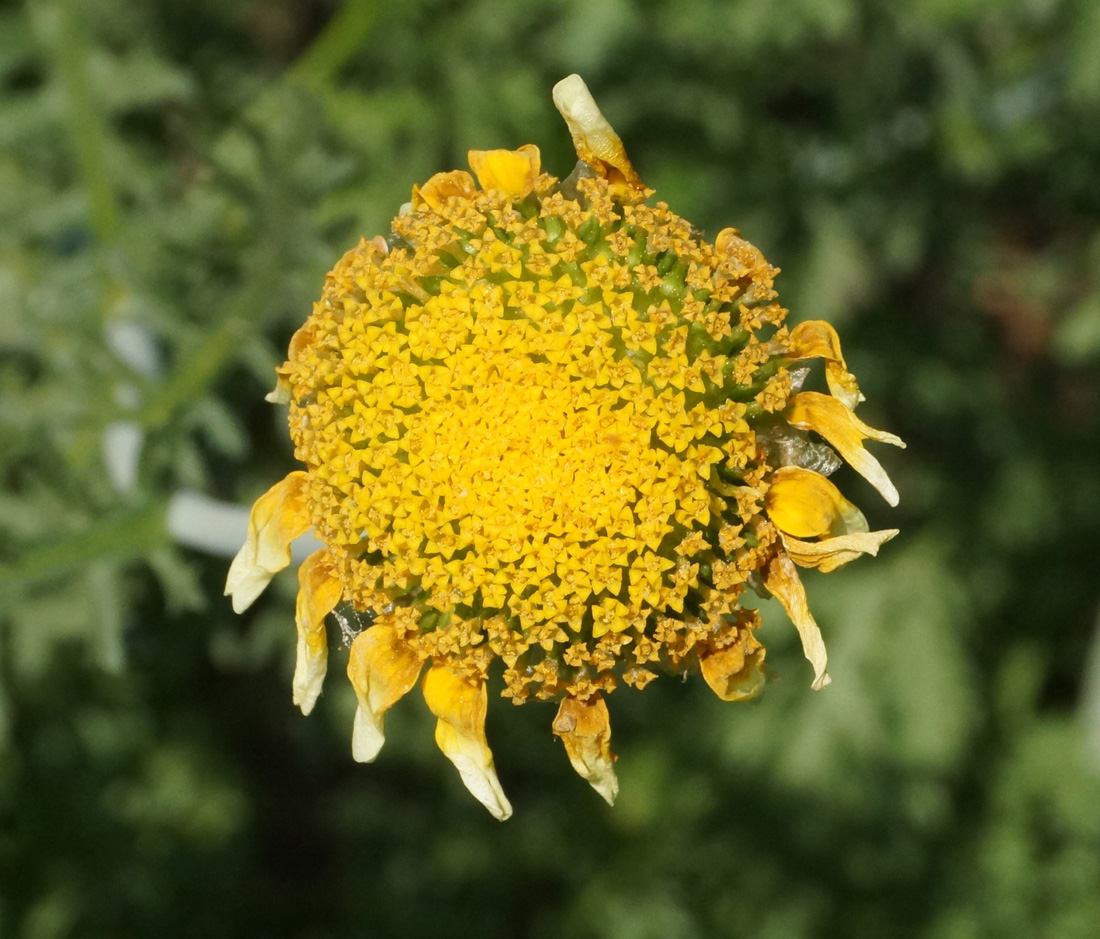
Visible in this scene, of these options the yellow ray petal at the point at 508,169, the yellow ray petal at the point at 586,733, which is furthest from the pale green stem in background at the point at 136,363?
the yellow ray petal at the point at 508,169

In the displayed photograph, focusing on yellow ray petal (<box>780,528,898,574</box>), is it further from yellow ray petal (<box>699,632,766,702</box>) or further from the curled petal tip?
the curled petal tip

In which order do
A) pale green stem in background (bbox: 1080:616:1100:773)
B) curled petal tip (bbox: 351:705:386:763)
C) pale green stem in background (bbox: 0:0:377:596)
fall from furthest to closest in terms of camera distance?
pale green stem in background (bbox: 1080:616:1100:773)
pale green stem in background (bbox: 0:0:377:596)
curled petal tip (bbox: 351:705:386:763)

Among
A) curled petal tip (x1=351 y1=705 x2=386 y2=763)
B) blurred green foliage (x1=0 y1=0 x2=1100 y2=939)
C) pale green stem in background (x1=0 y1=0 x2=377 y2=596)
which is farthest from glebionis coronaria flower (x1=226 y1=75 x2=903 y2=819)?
blurred green foliage (x1=0 y1=0 x2=1100 y2=939)

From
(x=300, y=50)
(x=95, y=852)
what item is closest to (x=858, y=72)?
(x=300, y=50)

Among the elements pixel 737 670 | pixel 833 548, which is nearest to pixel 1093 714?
pixel 737 670

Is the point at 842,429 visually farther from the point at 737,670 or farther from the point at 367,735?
the point at 367,735

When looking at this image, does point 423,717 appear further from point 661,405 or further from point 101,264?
point 661,405

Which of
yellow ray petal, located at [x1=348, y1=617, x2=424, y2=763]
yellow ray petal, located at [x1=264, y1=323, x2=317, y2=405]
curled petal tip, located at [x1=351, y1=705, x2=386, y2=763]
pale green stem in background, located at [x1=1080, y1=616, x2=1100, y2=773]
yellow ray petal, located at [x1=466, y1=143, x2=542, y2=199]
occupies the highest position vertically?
yellow ray petal, located at [x1=466, y1=143, x2=542, y2=199]

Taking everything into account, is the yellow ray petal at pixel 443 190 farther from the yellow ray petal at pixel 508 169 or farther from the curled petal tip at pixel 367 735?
the curled petal tip at pixel 367 735
